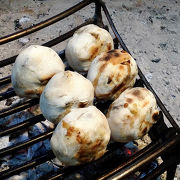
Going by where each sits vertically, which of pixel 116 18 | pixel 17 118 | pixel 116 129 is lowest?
pixel 17 118

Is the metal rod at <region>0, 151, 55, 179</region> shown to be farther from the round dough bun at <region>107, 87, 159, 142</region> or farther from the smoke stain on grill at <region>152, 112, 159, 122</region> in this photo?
the smoke stain on grill at <region>152, 112, 159, 122</region>

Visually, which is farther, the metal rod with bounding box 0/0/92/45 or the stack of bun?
the metal rod with bounding box 0/0/92/45

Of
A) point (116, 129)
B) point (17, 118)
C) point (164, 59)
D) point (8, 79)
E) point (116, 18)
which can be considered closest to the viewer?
point (116, 129)

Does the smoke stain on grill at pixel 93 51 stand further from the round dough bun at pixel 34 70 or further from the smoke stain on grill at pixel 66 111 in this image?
the smoke stain on grill at pixel 66 111

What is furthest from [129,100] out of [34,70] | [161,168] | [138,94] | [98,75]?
[34,70]

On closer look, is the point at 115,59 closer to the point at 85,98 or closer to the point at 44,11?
the point at 85,98

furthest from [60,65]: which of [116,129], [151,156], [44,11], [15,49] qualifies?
[44,11]

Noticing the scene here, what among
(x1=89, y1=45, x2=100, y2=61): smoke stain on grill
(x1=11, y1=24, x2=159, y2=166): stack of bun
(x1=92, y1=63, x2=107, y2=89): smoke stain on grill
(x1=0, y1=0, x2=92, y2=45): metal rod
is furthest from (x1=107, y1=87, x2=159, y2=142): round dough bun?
(x1=0, y1=0, x2=92, y2=45): metal rod
